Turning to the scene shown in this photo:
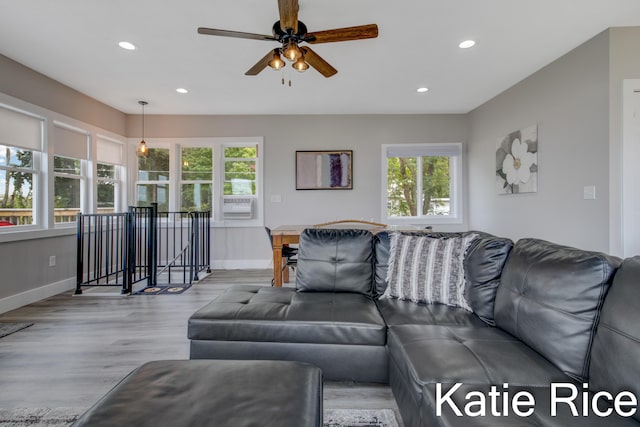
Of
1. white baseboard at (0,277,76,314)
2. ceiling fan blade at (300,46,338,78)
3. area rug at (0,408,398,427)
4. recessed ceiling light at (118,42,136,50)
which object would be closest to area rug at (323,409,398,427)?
area rug at (0,408,398,427)

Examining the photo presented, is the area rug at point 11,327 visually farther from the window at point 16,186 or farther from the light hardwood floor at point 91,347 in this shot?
the window at point 16,186

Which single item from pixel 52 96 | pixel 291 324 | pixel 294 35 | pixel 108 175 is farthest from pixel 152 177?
pixel 291 324

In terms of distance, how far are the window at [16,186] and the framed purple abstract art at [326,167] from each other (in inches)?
133

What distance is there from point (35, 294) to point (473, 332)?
441 cm

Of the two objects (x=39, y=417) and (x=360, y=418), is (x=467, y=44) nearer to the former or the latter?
(x=360, y=418)

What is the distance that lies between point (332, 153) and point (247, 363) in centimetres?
415

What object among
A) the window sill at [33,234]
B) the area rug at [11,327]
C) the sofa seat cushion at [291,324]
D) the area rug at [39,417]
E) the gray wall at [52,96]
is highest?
the gray wall at [52,96]

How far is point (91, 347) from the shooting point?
2250 mm

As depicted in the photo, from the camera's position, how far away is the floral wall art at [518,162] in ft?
11.5

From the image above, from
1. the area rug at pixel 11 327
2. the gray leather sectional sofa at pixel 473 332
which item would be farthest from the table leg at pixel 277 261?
the area rug at pixel 11 327

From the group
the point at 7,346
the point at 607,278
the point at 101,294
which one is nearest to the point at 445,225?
the point at 607,278

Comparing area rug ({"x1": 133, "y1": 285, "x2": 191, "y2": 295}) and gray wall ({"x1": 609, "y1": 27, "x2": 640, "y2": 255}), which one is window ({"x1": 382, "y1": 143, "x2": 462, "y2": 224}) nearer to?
gray wall ({"x1": 609, "y1": 27, "x2": 640, "y2": 255})

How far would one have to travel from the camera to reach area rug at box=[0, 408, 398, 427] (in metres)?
1.44

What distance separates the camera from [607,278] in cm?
114
